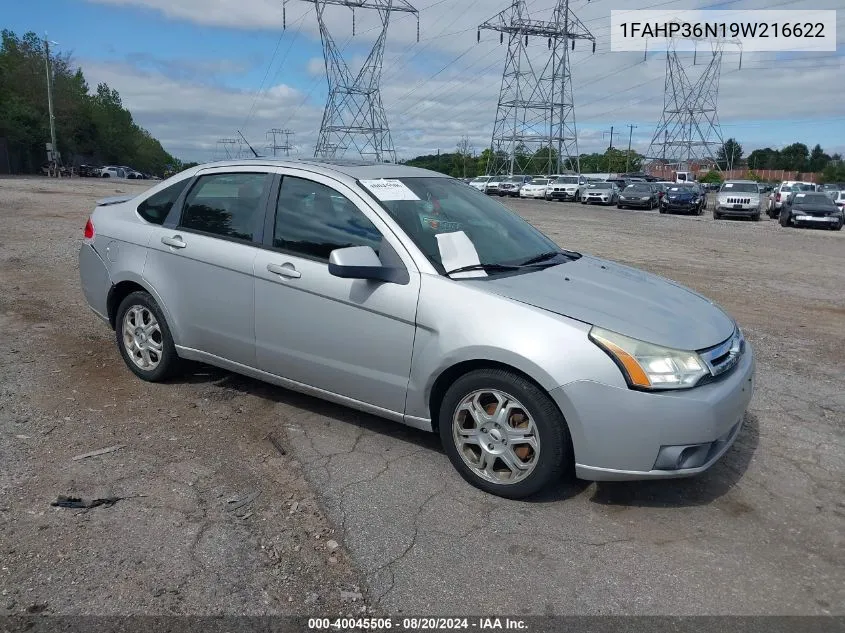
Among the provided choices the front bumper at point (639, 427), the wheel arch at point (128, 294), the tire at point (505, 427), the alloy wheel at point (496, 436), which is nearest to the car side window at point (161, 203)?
the wheel arch at point (128, 294)

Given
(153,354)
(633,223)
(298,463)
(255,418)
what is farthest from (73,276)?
(633,223)

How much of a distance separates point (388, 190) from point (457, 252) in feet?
2.15

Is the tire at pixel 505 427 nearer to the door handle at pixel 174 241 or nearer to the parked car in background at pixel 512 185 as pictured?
the door handle at pixel 174 241

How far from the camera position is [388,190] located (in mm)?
4289

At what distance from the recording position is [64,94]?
234 feet

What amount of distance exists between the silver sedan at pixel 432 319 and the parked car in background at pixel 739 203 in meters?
25.5

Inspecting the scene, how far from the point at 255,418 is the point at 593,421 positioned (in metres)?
2.33

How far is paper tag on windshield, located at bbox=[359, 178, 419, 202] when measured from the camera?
4.21 metres

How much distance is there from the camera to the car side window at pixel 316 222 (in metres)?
4.11

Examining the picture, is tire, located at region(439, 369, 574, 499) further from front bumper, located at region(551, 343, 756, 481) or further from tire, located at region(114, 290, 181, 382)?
tire, located at region(114, 290, 181, 382)

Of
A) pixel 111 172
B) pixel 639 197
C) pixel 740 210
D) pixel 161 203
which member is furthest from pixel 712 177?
pixel 161 203

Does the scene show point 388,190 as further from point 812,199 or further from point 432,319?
point 812,199

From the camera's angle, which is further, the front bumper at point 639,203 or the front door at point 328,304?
the front bumper at point 639,203

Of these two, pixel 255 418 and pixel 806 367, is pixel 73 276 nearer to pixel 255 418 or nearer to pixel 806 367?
pixel 255 418
